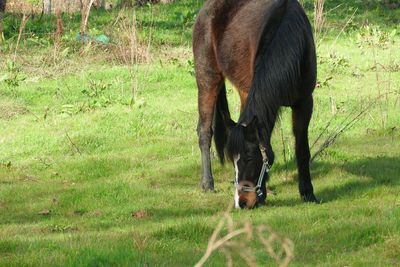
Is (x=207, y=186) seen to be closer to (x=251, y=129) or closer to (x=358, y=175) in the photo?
(x=358, y=175)

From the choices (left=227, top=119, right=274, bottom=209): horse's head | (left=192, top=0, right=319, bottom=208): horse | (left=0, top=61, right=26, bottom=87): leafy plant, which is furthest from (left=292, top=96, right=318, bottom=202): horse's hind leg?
(left=0, top=61, right=26, bottom=87): leafy plant

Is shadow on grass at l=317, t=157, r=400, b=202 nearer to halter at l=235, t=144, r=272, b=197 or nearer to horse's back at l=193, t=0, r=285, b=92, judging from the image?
halter at l=235, t=144, r=272, b=197

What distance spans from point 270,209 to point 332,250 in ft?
5.53

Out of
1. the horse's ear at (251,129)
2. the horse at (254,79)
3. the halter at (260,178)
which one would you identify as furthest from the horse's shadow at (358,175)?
the horse's ear at (251,129)

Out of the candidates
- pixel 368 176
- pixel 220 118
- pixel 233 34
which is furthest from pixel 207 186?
pixel 368 176

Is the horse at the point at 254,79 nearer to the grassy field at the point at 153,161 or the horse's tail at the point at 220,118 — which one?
the horse's tail at the point at 220,118

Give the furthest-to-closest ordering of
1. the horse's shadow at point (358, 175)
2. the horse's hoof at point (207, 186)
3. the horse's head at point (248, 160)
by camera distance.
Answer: the horse's hoof at point (207, 186) → the horse's shadow at point (358, 175) → the horse's head at point (248, 160)

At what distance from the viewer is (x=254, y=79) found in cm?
776

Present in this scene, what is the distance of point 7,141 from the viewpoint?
471 inches

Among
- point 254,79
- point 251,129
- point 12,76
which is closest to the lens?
point 251,129

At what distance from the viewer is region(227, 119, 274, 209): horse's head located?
7562 mm

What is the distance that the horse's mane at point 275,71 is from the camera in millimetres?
7645

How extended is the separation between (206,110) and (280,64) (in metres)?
1.82

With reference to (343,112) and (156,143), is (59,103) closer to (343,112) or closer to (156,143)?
(156,143)
